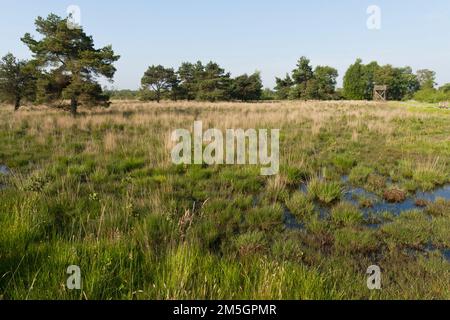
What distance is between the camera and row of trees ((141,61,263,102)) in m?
45.4

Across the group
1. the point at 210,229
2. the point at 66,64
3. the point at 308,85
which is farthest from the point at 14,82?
the point at 308,85

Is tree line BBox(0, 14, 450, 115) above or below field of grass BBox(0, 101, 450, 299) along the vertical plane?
above

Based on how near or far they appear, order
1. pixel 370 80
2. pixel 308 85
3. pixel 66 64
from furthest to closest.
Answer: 1. pixel 370 80
2. pixel 308 85
3. pixel 66 64

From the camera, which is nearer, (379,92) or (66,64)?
(66,64)

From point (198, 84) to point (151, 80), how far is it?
30.7 ft

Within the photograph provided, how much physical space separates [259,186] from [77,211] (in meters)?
3.25

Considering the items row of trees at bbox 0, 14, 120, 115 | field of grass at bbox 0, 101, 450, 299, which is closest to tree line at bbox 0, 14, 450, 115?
row of trees at bbox 0, 14, 120, 115

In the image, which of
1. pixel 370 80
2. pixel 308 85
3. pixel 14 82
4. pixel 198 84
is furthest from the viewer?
pixel 370 80

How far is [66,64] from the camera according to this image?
1534 centimetres

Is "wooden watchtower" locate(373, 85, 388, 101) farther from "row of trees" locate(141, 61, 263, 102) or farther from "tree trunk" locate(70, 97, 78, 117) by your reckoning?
Answer: "tree trunk" locate(70, 97, 78, 117)

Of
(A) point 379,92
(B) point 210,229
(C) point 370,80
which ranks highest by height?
(C) point 370,80

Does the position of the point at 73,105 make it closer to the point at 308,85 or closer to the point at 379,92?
the point at 308,85

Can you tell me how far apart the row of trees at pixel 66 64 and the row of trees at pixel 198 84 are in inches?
1154

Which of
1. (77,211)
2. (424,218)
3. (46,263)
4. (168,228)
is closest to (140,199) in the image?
(77,211)
